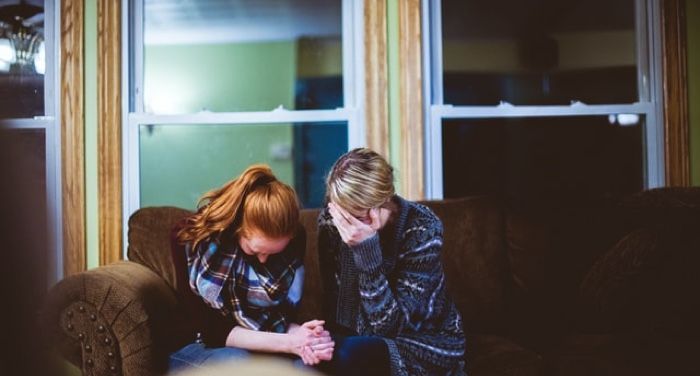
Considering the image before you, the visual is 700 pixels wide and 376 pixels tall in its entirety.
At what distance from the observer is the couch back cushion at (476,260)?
7.82 ft

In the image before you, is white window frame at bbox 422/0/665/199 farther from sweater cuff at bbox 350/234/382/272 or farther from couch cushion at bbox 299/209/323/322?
sweater cuff at bbox 350/234/382/272

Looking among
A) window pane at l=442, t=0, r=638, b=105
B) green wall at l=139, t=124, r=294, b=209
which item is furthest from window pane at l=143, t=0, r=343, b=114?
window pane at l=442, t=0, r=638, b=105

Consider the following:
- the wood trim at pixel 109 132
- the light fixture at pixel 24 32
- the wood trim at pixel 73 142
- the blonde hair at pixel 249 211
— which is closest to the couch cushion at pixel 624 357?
the blonde hair at pixel 249 211

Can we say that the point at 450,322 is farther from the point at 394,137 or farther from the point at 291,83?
the point at 291,83

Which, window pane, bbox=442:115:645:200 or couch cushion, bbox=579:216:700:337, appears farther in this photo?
window pane, bbox=442:115:645:200

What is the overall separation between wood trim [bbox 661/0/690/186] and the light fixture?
3.00 m

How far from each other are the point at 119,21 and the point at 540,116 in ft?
6.74

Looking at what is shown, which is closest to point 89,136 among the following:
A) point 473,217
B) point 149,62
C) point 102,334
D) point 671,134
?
point 149,62

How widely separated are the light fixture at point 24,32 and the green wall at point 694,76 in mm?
3109

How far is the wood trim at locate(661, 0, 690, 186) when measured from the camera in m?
2.95

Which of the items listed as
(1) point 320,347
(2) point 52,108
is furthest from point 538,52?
(2) point 52,108

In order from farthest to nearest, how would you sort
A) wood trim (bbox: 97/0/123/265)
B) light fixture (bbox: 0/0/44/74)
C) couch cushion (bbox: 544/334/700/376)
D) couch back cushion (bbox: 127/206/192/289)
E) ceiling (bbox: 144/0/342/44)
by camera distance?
ceiling (bbox: 144/0/342/44) → light fixture (bbox: 0/0/44/74) → wood trim (bbox: 97/0/123/265) → couch back cushion (bbox: 127/206/192/289) → couch cushion (bbox: 544/334/700/376)

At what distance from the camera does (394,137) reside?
9.41 ft

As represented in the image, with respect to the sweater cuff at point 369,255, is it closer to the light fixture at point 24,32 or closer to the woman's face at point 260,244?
the woman's face at point 260,244
